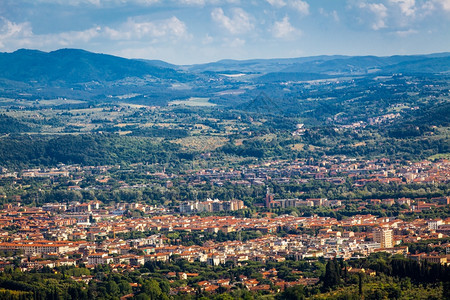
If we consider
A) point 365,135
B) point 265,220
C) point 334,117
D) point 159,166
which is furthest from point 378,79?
point 265,220

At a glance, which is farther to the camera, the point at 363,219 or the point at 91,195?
the point at 91,195

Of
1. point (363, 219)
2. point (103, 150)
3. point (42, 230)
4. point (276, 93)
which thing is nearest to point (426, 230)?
point (363, 219)

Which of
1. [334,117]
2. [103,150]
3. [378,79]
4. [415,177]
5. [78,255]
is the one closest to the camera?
[78,255]

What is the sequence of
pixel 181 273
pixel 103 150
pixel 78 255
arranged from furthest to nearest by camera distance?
pixel 103 150 < pixel 78 255 < pixel 181 273

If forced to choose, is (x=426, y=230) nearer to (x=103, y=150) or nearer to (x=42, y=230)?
(x=42, y=230)

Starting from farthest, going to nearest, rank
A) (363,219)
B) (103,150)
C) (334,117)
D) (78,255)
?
(334,117), (103,150), (363,219), (78,255)

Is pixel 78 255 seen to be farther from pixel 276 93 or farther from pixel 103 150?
pixel 276 93
